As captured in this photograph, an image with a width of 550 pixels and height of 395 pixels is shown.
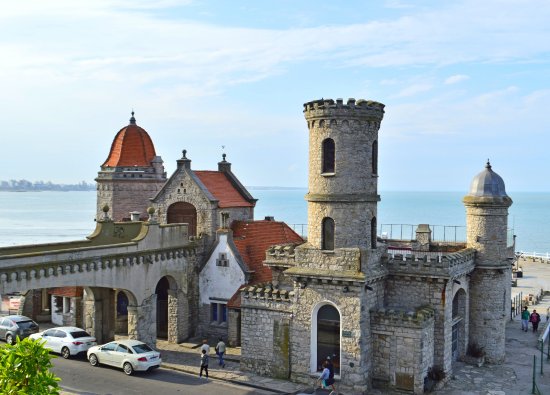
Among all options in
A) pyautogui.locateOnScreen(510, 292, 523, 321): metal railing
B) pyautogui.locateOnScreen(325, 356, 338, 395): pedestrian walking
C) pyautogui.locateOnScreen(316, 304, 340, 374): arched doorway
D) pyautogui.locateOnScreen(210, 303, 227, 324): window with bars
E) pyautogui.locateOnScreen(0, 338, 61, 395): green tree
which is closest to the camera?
pyautogui.locateOnScreen(0, 338, 61, 395): green tree

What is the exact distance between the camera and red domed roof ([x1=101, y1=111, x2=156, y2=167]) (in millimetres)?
39031

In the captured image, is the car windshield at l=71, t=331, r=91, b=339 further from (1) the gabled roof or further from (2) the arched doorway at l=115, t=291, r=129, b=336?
(1) the gabled roof

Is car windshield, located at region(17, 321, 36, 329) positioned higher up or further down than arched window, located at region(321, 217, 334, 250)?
further down

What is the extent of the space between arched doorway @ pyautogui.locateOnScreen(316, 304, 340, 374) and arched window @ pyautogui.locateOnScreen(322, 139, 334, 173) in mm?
5883

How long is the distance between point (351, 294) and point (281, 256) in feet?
17.8

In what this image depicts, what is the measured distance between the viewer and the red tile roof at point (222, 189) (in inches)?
1340

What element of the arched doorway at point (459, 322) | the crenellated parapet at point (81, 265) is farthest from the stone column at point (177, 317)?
the arched doorway at point (459, 322)

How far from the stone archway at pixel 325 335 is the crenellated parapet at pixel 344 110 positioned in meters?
7.99

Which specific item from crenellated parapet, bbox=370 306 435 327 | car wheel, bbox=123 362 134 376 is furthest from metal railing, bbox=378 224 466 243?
car wheel, bbox=123 362 134 376

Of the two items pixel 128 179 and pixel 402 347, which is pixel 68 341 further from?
pixel 402 347

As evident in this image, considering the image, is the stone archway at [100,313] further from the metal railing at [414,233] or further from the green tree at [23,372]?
the metal railing at [414,233]

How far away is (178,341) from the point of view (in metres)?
31.6

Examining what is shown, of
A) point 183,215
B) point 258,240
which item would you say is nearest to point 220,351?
point 258,240

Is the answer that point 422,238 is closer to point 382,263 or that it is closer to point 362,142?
point 382,263
